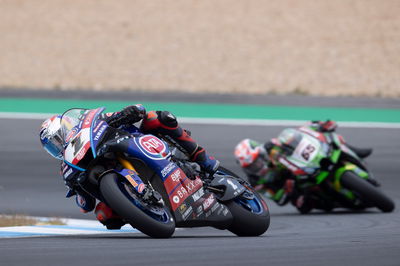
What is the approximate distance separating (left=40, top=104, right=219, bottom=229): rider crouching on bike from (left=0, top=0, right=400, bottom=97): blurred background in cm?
1297

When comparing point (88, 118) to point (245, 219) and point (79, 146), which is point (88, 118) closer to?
point (79, 146)

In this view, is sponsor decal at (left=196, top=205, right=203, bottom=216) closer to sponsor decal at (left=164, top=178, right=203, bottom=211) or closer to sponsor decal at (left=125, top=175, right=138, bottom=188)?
sponsor decal at (left=164, top=178, right=203, bottom=211)

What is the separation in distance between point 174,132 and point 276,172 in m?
4.71

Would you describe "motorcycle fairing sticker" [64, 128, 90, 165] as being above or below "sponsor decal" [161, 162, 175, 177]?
above

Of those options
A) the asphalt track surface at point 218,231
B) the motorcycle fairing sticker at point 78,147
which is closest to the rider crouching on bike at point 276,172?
the asphalt track surface at point 218,231

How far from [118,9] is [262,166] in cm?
1706

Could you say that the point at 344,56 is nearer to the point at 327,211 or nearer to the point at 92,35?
the point at 92,35

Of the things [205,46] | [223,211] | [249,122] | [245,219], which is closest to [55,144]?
[223,211]

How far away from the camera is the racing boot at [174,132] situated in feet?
25.6

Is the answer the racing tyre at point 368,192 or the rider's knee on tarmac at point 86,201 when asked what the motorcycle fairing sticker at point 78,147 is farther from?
the racing tyre at point 368,192

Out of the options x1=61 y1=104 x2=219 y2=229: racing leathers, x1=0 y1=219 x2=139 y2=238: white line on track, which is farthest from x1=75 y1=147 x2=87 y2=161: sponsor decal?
x1=0 y1=219 x2=139 y2=238: white line on track

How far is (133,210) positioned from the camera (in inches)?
273

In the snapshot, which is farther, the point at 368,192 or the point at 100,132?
the point at 368,192

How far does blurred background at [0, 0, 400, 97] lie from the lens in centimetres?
2283
